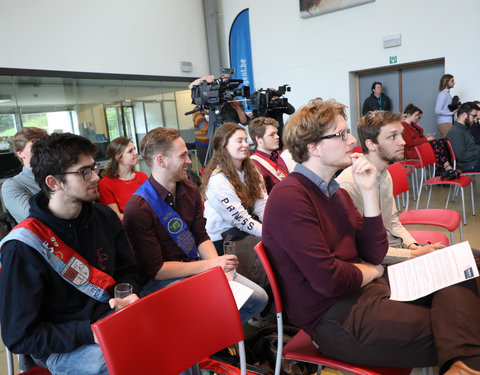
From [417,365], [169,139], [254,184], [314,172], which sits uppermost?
[169,139]

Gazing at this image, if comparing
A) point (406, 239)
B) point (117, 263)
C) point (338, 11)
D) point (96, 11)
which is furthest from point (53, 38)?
point (406, 239)

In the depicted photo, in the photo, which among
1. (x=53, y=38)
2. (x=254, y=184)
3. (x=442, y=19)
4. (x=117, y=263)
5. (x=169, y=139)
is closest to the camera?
(x=117, y=263)

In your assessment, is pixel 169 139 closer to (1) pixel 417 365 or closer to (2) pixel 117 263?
(2) pixel 117 263

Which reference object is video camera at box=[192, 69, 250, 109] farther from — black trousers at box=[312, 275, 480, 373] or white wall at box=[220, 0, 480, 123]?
white wall at box=[220, 0, 480, 123]

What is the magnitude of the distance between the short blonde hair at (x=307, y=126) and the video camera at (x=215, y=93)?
259 cm

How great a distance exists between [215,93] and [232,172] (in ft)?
5.46

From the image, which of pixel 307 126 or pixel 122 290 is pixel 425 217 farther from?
pixel 122 290

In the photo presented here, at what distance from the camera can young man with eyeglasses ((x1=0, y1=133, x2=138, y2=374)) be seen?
1.22 m

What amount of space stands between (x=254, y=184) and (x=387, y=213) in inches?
36.5

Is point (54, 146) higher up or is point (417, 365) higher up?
point (54, 146)

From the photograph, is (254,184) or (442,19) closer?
(254,184)

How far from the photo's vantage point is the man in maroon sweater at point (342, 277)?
3.73 ft

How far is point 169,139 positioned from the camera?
6.49ft

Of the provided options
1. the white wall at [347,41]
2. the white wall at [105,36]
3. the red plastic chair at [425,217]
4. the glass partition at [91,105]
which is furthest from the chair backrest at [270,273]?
the white wall at [347,41]
